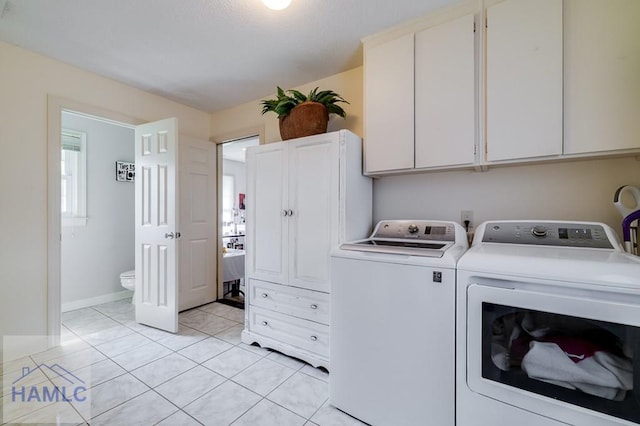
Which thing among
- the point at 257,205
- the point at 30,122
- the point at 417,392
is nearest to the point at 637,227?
the point at 417,392

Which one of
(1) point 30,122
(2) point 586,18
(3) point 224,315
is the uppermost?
(2) point 586,18

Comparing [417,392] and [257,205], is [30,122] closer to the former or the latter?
[257,205]

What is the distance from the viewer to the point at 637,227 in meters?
1.46

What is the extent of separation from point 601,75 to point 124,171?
184 inches

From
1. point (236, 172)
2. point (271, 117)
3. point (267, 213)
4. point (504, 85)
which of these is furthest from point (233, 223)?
point (504, 85)

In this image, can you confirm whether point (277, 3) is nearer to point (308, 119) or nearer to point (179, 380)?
point (308, 119)

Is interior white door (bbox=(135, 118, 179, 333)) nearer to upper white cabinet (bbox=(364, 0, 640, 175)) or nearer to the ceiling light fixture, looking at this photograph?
the ceiling light fixture

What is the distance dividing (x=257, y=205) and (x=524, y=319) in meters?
1.92

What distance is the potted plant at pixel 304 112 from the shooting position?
2057 millimetres

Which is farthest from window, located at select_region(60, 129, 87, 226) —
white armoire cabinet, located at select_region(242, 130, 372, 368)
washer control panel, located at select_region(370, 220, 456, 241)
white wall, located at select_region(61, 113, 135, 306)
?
washer control panel, located at select_region(370, 220, 456, 241)

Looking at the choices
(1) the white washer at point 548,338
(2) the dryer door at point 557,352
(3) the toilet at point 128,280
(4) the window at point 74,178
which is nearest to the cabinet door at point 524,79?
(1) the white washer at point 548,338

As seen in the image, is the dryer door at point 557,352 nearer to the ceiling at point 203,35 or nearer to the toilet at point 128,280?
the ceiling at point 203,35

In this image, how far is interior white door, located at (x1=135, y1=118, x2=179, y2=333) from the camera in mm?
2539

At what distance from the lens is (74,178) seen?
10.8ft
